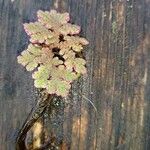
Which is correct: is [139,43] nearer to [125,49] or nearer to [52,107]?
[125,49]

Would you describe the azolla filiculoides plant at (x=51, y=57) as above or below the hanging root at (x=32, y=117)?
above

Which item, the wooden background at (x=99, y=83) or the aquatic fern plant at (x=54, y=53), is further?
the wooden background at (x=99, y=83)

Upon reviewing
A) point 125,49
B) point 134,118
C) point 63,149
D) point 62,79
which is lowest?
point 63,149

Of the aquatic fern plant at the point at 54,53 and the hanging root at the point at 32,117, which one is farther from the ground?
the aquatic fern plant at the point at 54,53

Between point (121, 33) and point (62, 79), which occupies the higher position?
point (121, 33)

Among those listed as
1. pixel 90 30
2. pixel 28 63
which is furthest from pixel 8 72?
pixel 90 30
